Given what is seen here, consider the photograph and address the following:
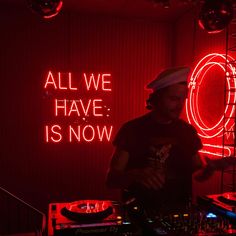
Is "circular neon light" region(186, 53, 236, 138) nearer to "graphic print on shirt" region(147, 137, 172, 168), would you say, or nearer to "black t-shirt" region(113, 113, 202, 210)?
"black t-shirt" region(113, 113, 202, 210)

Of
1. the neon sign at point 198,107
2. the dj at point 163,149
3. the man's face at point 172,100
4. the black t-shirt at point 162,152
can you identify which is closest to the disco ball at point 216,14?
the dj at point 163,149

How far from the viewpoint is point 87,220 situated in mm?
1623

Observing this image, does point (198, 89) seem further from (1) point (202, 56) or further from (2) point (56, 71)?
(2) point (56, 71)

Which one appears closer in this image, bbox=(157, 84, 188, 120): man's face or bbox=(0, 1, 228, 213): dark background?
bbox=(157, 84, 188, 120): man's face

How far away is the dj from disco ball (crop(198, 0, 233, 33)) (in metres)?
0.60

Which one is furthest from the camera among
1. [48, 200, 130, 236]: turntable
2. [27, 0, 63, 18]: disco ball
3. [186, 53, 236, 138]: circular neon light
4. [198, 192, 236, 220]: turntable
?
[186, 53, 236, 138]: circular neon light

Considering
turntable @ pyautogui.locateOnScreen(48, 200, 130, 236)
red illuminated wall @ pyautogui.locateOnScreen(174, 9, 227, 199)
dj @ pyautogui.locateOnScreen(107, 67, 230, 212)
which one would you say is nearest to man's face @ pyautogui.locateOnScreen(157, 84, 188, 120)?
dj @ pyautogui.locateOnScreen(107, 67, 230, 212)

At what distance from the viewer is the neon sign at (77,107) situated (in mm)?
5219

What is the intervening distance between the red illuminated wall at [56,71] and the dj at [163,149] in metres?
3.18

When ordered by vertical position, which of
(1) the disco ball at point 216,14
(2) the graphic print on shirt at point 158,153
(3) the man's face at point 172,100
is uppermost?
(1) the disco ball at point 216,14

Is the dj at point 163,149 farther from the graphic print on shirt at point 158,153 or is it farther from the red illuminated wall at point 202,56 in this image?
the red illuminated wall at point 202,56

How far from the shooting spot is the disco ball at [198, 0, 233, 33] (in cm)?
248

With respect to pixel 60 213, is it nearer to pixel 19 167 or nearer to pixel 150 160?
pixel 150 160

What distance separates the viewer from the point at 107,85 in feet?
17.9
